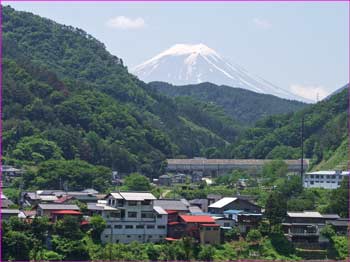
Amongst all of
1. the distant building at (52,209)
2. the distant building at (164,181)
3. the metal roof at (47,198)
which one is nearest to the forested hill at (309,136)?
the distant building at (164,181)

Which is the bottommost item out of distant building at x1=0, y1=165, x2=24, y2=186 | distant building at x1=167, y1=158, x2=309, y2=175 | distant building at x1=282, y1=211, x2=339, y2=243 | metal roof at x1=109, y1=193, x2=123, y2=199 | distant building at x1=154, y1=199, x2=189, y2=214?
distant building at x1=282, y1=211, x2=339, y2=243

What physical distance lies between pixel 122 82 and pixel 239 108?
165 feet

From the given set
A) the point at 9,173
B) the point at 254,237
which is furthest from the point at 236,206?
the point at 9,173

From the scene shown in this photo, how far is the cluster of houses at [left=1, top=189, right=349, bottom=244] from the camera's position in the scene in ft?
80.4

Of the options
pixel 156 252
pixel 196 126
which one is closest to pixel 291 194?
pixel 156 252

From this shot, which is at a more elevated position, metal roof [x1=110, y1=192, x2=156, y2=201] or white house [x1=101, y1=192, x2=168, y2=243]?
metal roof [x1=110, y1=192, x2=156, y2=201]

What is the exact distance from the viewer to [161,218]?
25234mm

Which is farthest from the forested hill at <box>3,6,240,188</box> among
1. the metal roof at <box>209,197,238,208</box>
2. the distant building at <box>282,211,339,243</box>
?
the distant building at <box>282,211,339,243</box>

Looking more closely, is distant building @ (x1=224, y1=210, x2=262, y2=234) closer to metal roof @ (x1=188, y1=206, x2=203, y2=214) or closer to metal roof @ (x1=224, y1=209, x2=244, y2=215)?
metal roof @ (x1=224, y1=209, x2=244, y2=215)

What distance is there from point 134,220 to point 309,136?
1171 inches

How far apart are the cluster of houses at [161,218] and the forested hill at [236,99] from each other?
86308mm

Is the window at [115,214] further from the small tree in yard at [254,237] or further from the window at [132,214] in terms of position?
the small tree in yard at [254,237]

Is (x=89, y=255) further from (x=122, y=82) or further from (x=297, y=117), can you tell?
(x=122, y=82)

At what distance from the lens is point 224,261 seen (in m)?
22.9
